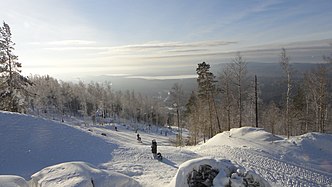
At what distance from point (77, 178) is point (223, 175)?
5158 millimetres

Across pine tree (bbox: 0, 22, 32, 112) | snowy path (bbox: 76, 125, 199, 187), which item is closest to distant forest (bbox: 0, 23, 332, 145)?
pine tree (bbox: 0, 22, 32, 112)

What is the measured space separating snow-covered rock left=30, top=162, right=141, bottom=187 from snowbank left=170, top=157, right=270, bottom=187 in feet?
6.28

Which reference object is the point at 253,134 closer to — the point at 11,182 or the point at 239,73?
the point at 239,73

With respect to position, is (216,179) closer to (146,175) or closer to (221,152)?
(146,175)

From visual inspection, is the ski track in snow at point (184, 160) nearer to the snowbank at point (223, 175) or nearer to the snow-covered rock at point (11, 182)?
the snowbank at point (223, 175)

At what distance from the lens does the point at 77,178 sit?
8.99 metres

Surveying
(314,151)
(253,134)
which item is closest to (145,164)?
(253,134)

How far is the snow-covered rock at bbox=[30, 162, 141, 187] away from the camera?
890 cm

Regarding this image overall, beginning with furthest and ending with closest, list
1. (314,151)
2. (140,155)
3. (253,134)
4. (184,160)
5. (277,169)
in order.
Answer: (253,134), (314,151), (140,155), (184,160), (277,169)

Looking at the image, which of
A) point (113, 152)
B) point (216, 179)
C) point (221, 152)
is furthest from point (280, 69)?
point (216, 179)

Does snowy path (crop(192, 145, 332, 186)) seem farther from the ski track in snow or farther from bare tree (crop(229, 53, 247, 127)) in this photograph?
bare tree (crop(229, 53, 247, 127))

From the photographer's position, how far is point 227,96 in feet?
109

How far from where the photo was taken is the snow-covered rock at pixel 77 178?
890cm

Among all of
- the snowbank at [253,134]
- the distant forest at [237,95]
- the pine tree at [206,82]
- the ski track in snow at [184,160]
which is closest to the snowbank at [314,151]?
the snowbank at [253,134]
